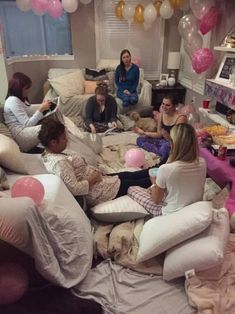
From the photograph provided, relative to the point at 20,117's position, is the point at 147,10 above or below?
above

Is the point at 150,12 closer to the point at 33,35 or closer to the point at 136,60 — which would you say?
the point at 136,60

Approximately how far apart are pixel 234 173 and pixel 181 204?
507 mm

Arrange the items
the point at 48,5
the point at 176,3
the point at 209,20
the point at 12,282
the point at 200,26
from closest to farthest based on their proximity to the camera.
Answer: the point at 12,282 < the point at 209,20 < the point at 200,26 < the point at 176,3 < the point at 48,5

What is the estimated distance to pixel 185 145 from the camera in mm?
1493

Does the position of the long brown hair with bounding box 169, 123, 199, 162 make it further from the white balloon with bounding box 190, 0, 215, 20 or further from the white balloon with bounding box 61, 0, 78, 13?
the white balloon with bounding box 61, 0, 78, 13

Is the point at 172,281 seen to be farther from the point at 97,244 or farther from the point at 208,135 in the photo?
the point at 208,135

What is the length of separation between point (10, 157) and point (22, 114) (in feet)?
2.36

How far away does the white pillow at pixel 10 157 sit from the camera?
1.74m

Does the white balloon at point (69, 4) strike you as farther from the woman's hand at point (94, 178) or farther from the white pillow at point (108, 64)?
the woman's hand at point (94, 178)

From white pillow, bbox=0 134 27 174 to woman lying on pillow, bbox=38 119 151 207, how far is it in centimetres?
18

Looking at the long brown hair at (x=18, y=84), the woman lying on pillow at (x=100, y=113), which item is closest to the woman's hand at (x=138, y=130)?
the woman lying on pillow at (x=100, y=113)

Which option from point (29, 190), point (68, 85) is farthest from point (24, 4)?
point (29, 190)

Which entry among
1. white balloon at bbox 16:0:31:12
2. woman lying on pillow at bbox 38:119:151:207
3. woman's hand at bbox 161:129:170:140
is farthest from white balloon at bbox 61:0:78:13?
woman lying on pillow at bbox 38:119:151:207

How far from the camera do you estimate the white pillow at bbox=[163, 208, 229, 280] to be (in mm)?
1339
